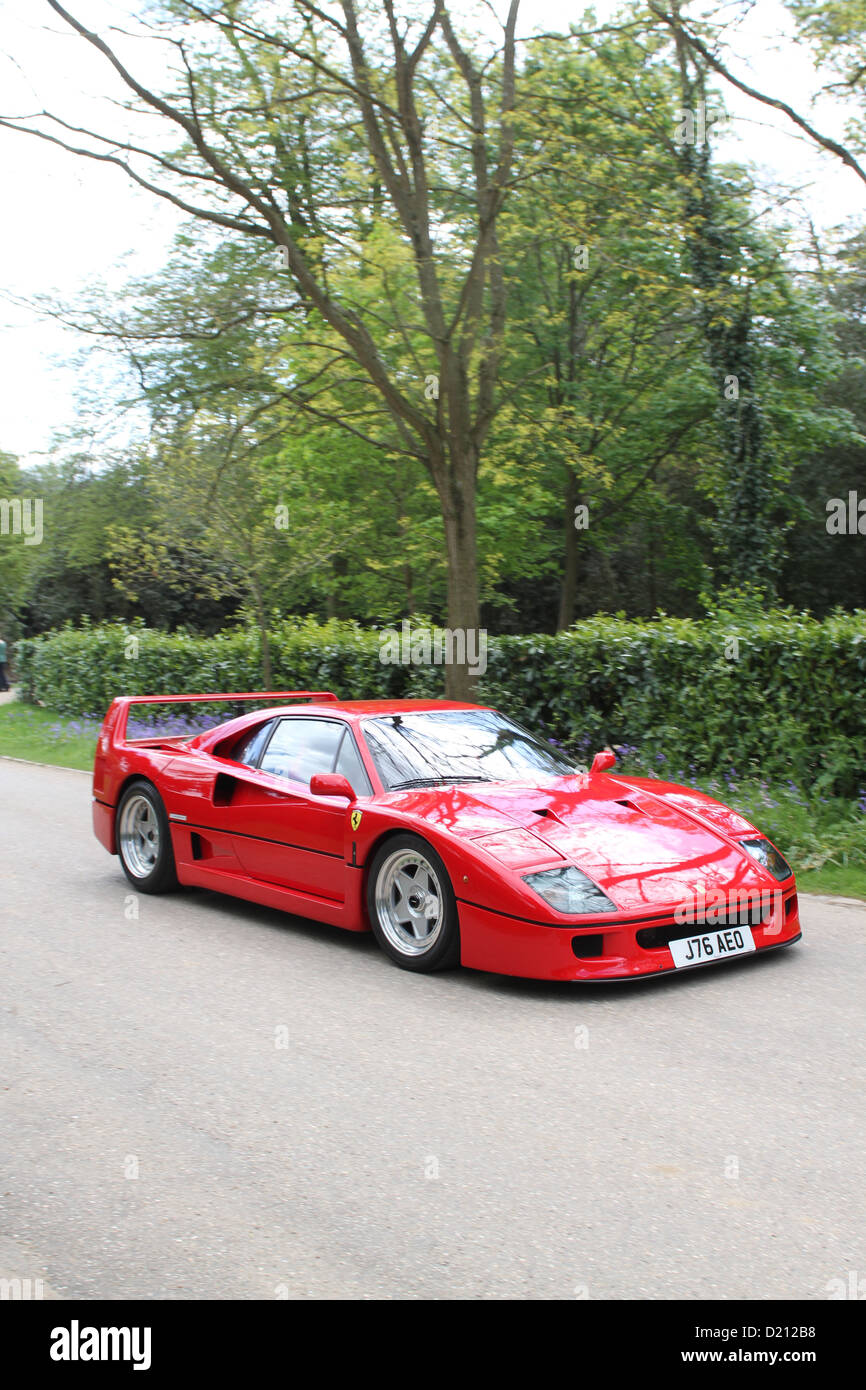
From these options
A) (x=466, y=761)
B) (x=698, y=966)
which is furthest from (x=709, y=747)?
(x=698, y=966)

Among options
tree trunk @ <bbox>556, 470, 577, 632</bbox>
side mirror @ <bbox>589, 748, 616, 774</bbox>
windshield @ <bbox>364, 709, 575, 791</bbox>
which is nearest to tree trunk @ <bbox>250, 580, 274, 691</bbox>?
windshield @ <bbox>364, 709, 575, 791</bbox>

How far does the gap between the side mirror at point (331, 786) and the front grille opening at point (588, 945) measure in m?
1.49

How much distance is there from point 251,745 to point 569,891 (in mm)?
2736

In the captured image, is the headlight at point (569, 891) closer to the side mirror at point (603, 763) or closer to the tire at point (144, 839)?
the side mirror at point (603, 763)

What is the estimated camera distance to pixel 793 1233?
319cm

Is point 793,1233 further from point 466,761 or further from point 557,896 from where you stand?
point 466,761

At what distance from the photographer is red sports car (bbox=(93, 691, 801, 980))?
532 cm

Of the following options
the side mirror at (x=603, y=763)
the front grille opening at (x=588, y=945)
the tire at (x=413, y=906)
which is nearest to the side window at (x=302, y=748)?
the tire at (x=413, y=906)

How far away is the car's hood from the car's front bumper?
128 millimetres

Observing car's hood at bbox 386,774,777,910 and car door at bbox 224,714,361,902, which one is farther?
car door at bbox 224,714,361,902

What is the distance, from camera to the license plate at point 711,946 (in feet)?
17.8

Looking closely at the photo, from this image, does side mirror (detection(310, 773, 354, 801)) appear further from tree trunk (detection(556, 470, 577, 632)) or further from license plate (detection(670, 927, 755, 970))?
tree trunk (detection(556, 470, 577, 632))

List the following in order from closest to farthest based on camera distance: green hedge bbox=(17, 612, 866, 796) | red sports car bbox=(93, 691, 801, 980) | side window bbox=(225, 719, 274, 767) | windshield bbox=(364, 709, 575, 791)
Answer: red sports car bbox=(93, 691, 801, 980)
windshield bbox=(364, 709, 575, 791)
side window bbox=(225, 719, 274, 767)
green hedge bbox=(17, 612, 866, 796)

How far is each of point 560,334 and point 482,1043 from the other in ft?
80.6
